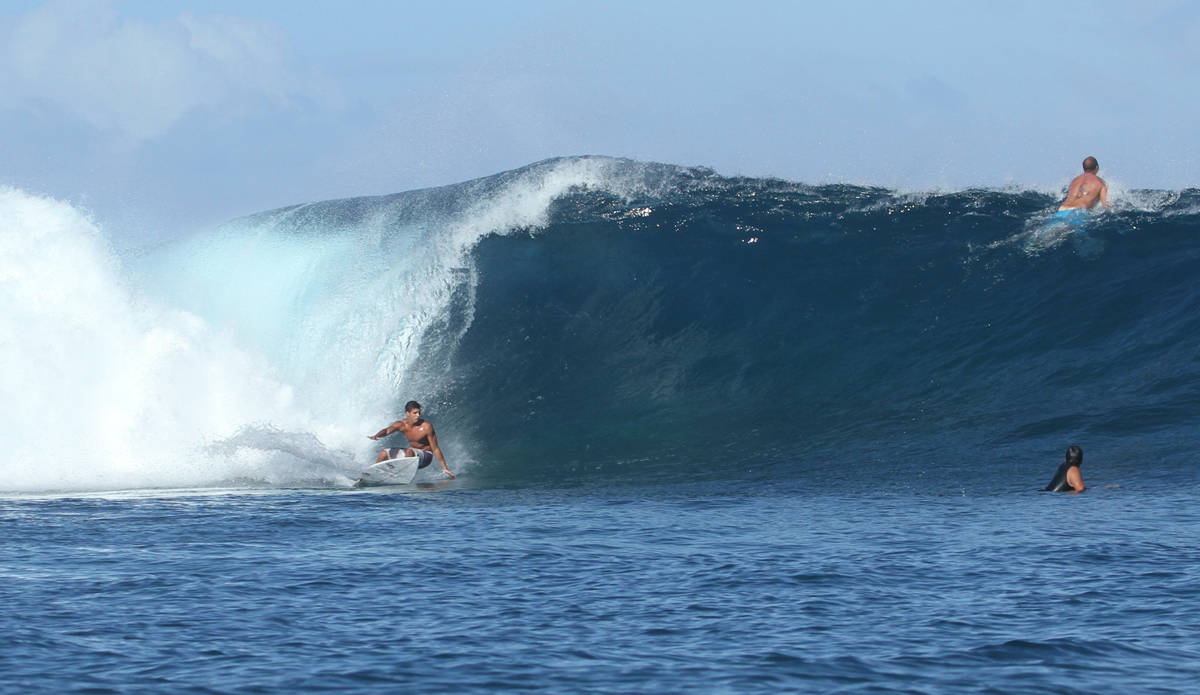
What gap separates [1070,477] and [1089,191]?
764 centimetres

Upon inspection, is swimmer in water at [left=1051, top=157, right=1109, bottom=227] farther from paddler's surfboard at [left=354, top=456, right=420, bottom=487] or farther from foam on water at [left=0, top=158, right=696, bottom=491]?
paddler's surfboard at [left=354, top=456, right=420, bottom=487]

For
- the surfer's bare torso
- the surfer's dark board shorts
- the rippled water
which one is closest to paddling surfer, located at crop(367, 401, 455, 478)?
the surfer's dark board shorts

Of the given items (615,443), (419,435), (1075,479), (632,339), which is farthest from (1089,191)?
(419,435)

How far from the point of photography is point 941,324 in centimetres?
1381

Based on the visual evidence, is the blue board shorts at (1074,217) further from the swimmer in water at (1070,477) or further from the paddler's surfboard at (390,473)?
the paddler's surfboard at (390,473)

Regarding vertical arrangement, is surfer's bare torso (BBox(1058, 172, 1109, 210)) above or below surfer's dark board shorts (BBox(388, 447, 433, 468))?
above

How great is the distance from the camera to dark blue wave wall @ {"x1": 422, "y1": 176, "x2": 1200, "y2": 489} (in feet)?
35.9

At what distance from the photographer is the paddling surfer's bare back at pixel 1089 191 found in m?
15.1

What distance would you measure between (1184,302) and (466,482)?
8.85 metres

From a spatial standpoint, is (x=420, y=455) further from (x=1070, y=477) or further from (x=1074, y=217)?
(x=1074, y=217)

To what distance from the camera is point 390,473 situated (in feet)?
35.6

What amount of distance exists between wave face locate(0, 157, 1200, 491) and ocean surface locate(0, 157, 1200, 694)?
56 millimetres

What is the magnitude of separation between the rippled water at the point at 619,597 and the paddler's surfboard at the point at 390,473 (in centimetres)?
183

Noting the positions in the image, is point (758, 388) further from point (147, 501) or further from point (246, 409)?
point (147, 501)
